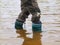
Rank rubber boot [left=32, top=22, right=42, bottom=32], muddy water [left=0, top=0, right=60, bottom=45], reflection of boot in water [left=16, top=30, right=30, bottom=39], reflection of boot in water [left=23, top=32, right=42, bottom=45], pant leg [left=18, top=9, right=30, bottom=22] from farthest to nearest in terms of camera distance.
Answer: pant leg [left=18, top=9, right=30, bottom=22] < rubber boot [left=32, top=22, right=42, bottom=32] < reflection of boot in water [left=16, top=30, right=30, bottom=39] < muddy water [left=0, top=0, right=60, bottom=45] < reflection of boot in water [left=23, top=32, right=42, bottom=45]

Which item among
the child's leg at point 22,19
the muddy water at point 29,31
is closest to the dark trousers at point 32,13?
the child's leg at point 22,19

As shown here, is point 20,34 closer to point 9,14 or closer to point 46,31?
point 46,31

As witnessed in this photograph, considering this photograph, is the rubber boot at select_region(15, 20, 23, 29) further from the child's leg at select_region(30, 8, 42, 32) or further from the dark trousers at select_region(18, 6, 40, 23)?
the child's leg at select_region(30, 8, 42, 32)

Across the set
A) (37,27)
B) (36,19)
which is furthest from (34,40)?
(36,19)

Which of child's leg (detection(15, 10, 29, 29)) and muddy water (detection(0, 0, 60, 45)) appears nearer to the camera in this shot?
muddy water (detection(0, 0, 60, 45))

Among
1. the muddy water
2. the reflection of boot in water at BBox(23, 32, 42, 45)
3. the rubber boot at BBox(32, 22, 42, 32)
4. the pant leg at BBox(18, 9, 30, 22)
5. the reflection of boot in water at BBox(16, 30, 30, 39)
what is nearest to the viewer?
the reflection of boot in water at BBox(23, 32, 42, 45)

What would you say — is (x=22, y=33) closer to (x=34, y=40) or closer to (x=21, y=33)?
(x=21, y=33)

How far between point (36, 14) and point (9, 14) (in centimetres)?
189

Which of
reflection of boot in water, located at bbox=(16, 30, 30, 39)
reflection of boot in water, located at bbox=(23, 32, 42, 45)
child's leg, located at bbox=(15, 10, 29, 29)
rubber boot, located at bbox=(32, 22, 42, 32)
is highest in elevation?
child's leg, located at bbox=(15, 10, 29, 29)

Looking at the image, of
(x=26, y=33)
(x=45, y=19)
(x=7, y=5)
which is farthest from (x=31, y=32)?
(x=7, y=5)

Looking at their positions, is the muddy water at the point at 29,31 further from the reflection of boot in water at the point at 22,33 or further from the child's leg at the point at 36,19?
the child's leg at the point at 36,19

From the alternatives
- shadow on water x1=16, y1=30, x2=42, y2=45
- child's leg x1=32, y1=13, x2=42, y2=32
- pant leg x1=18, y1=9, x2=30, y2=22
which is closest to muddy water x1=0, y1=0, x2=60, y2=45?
shadow on water x1=16, y1=30, x2=42, y2=45

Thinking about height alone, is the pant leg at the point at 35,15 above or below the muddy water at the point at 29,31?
above

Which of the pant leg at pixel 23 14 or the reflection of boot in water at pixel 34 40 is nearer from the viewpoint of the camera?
the reflection of boot in water at pixel 34 40
